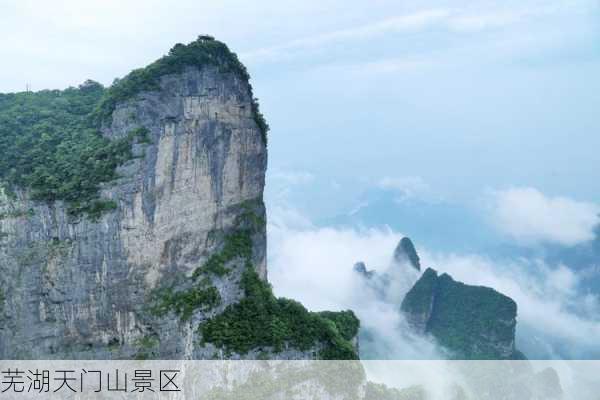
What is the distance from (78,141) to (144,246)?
3198mm

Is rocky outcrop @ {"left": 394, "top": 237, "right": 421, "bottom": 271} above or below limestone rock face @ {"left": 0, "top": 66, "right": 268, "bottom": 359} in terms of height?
above

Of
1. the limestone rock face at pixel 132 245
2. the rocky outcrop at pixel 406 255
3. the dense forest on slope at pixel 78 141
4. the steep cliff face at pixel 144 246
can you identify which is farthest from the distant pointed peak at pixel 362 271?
the limestone rock face at pixel 132 245

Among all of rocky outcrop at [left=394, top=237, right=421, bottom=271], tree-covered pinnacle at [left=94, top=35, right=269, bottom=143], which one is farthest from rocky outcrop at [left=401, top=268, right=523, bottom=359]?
tree-covered pinnacle at [left=94, top=35, right=269, bottom=143]

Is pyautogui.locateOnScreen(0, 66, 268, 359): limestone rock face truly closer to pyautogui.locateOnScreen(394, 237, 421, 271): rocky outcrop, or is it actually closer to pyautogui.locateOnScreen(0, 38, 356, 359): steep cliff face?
pyautogui.locateOnScreen(0, 38, 356, 359): steep cliff face

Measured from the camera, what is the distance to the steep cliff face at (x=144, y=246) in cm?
1449

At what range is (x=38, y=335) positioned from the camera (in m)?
14.6

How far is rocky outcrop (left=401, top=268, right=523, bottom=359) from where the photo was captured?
3006cm

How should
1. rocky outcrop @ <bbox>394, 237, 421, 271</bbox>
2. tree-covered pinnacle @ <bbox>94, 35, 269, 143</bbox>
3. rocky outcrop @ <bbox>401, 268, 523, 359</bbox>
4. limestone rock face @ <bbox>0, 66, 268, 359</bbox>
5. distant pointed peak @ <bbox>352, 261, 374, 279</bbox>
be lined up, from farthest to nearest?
1. distant pointed peak @ <bbox>352, 261, 374, 279</bbox>
2. rocky outcrop @ <bbox>394, 237, 421, 271</bbox>
3. rocky outcrop @ <bbox>401, 268, 523, 359</bbox>
4. tree-covered pinnacle @ <bbox>94, 35, 269, 143</bbox>
5. limestone rock face @ <bbox>0, 66, 268, 359</bbox>

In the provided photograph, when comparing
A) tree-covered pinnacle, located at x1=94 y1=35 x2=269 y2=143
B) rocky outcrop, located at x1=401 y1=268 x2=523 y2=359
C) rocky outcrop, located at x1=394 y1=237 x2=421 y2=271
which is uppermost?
tree-covered pinnacle, located at x1=94 y1=35 x2=269 y2=143

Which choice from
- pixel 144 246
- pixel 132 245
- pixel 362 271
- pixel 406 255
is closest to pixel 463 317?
pixel 406 255

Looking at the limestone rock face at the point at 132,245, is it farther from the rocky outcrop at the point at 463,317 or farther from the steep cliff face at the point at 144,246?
the rocky outcrop at the point at 463,317

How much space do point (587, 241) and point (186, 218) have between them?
46.5 metres

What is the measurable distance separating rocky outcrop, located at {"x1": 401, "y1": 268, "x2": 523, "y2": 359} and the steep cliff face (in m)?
16.4

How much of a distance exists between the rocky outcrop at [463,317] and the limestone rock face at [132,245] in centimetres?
1687
